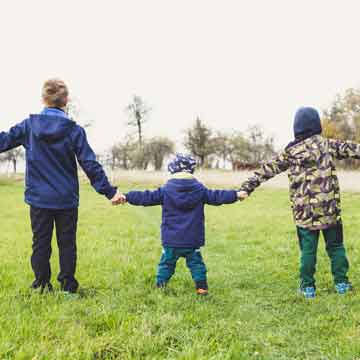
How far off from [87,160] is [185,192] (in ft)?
3.58

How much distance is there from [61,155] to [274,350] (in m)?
2.67

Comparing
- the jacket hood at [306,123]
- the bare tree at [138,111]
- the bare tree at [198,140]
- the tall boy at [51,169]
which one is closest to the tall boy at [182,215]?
the tall boy at [51,169]

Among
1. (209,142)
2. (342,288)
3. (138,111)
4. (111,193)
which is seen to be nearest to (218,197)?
(111,193)

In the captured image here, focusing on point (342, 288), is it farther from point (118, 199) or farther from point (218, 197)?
point (118, 199)

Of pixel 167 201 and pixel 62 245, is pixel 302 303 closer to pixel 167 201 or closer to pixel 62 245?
pixel 167 201

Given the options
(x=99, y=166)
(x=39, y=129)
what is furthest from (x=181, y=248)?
(x=39, y=129)

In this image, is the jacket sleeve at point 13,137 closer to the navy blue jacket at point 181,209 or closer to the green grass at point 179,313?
the navy blue jacket at point 181,209

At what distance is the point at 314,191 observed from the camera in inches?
188

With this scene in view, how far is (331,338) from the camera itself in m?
3.54

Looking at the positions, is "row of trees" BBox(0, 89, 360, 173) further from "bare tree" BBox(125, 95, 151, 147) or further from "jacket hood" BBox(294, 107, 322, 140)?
"jacket hood" BBox(294, 107, 322, 140)

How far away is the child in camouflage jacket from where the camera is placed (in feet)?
15.6

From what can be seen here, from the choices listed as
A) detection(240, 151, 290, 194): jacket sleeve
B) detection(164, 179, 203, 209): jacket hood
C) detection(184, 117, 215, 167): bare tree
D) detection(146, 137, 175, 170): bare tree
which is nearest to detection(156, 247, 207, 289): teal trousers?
detection(164, 179, 203, 209): jacket hood

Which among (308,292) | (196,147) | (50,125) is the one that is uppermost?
(196,147)

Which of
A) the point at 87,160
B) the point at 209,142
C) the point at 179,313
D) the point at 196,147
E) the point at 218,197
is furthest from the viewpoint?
the point at 209,142
